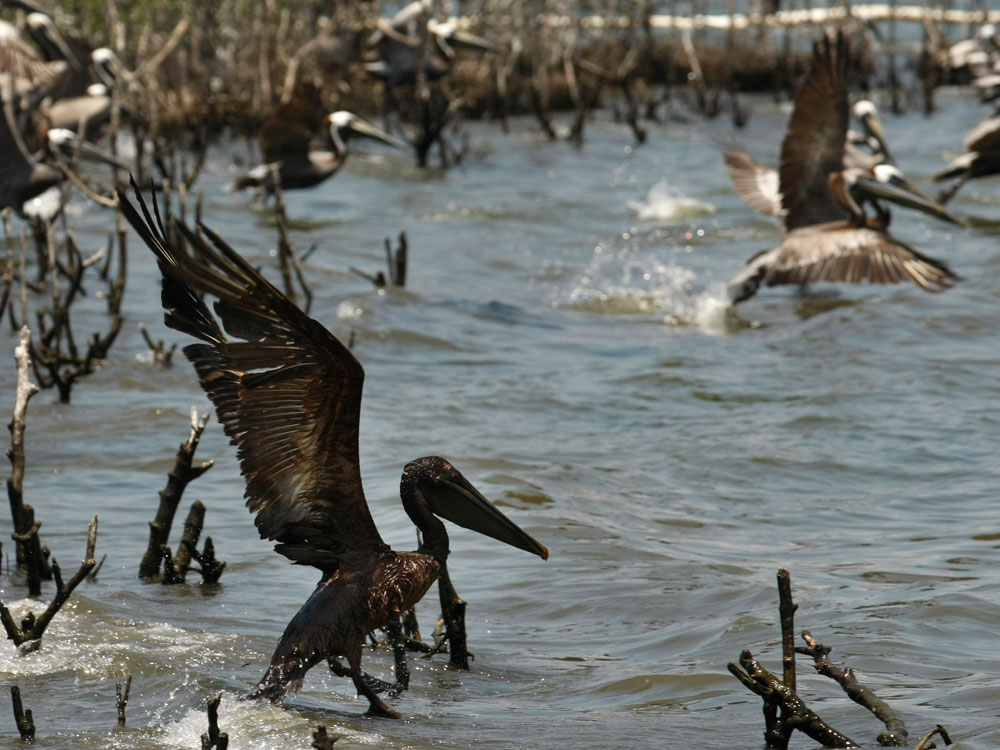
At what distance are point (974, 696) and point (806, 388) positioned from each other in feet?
14.7

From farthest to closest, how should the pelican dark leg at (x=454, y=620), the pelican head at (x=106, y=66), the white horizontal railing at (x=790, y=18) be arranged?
the white horizontal railing at (x=790, y=18) < the pelican head at (x=106, y=66) < the pelican dark leg at (x=454, y=620)

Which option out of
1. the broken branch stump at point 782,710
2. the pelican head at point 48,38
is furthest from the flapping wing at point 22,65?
the broken branch stump at point 782,710

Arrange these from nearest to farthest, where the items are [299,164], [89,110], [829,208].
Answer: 1. [829,208]
2. [89,110]
3. [299,164]

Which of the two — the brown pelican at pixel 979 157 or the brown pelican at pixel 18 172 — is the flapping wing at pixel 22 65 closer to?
the brown pelican at pixel 18 172

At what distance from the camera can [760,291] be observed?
453 inches

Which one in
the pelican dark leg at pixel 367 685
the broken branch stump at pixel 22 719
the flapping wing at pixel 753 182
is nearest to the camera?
the broken branch stump at pixel 22 719

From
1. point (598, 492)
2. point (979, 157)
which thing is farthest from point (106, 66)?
point (598, 492)

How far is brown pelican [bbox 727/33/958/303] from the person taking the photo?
9.59m

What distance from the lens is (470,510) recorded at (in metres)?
3.93

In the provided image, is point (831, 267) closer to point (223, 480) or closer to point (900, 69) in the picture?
point (223, 480)

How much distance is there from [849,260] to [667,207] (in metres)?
→ 4.56

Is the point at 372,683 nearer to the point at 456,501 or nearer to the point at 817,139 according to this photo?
the point at 456,501

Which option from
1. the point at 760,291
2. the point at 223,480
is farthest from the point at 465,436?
the point at 760,291

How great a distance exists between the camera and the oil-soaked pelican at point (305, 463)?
11.2ft
